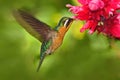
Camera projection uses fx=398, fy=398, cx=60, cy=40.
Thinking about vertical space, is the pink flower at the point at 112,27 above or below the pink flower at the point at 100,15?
below

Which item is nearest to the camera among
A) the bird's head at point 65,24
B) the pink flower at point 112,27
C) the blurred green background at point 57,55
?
the bird's head at point 65,24

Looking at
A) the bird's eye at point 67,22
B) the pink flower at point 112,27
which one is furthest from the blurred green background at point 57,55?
the bird's eye at point 67,22

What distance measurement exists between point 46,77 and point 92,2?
1263 millimetres

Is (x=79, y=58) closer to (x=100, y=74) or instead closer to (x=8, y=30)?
(x=100, y=74)

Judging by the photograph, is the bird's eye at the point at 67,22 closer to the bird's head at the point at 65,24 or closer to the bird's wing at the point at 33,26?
the bird's head at the point at 65,24

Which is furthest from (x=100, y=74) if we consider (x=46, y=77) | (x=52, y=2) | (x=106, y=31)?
(x=106, y=31)

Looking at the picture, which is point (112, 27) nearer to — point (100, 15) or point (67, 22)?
point (100, 15)

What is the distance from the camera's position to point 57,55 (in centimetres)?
251

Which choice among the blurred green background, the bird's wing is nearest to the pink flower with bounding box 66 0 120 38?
the bird's wing

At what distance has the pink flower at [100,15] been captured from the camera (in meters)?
1.35

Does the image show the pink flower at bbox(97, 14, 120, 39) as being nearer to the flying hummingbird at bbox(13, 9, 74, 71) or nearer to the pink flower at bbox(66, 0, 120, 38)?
the pink flower at bbox(66, 0, 120, 38)

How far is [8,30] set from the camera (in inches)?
103

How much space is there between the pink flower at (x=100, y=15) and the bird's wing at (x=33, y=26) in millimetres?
121

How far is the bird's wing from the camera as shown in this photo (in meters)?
1.34
